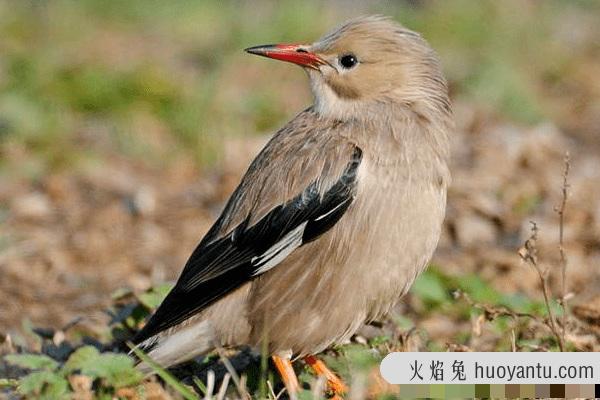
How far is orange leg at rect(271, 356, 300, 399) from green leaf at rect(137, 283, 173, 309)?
24.4 inches

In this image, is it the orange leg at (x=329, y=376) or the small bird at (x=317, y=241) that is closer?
the small bird at (x=317, y=241)

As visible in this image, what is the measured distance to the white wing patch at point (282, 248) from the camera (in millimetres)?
5699

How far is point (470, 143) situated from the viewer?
32.3ft

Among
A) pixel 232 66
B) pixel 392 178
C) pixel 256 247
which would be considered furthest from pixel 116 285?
pixel 232 66

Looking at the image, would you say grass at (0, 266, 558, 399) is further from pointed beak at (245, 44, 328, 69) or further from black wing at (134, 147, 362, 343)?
pointed beak at (245, 44, 328, 69)

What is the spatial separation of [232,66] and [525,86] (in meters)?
2.56

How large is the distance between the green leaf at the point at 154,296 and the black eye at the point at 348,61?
4.39 feet

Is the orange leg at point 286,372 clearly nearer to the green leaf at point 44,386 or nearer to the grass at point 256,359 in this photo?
the grass at point 256,359

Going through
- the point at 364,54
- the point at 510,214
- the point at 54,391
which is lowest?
the point at 510,214

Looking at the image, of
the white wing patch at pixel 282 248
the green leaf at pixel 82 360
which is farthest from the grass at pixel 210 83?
the white wing patch at pixel 282 248

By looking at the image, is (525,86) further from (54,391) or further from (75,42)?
A: (54,391)

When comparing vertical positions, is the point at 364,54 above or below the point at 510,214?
above

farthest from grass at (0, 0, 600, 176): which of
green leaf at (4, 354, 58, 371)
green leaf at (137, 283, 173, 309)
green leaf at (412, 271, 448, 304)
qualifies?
green leaf at (4, 354, 58, 371)

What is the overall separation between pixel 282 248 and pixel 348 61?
41.1 inches
